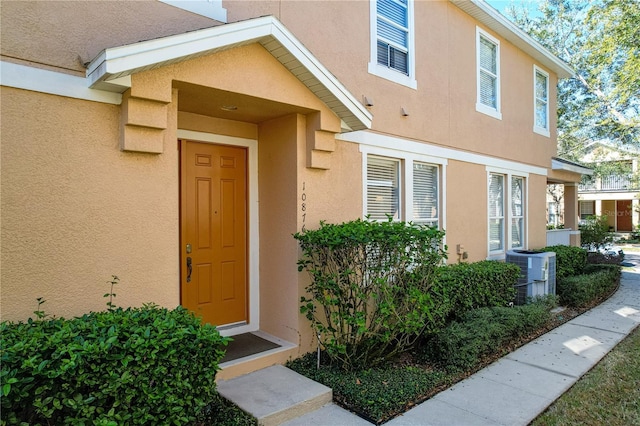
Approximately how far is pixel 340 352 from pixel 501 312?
3.36 meters

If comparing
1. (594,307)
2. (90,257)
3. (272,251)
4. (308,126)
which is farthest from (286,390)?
(594,307)

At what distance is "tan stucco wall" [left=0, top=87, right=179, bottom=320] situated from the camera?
352cm

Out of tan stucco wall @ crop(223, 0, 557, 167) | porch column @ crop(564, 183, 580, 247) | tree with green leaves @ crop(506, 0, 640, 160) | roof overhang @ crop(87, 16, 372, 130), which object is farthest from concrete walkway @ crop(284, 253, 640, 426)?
tree with green leaves @ crop(506, 0, 640, 160)

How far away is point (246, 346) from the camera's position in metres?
5.38

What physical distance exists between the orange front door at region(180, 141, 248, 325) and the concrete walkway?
2169 mm

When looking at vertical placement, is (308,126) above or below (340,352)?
above

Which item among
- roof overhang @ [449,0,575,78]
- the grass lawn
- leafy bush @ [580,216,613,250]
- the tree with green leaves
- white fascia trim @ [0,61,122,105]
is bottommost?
the grass lawn

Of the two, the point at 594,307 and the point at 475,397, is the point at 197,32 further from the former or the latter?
the point at 594,307

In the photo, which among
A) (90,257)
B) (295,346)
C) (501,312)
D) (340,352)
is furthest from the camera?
(501,312)

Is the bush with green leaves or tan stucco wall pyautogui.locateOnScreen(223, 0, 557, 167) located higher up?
tan stucco wall pyautogui.locateOnScreen(223, 0, 557, 167)

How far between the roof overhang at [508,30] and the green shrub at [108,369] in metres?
8.39

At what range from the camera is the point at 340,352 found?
4.88 m

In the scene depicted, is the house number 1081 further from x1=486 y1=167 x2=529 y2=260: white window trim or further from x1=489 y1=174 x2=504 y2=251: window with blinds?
x1=489 y1=174 x2=504 y2=251: window with blinds

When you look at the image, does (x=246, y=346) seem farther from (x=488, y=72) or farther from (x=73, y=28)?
(x=488, y=72)
